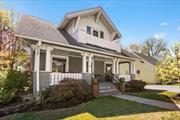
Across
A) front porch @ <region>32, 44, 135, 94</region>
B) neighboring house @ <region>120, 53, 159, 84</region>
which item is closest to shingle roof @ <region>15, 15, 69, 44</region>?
front porch @ <region>32, 44, 135, 94</region>

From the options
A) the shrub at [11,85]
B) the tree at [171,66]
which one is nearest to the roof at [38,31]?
the shrub at [11,85]

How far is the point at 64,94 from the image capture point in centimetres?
966

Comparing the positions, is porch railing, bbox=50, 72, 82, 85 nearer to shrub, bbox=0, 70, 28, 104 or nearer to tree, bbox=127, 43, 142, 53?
shrub, bbox=0, 70, 28, 104

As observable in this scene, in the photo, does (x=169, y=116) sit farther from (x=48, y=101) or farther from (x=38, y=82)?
(x=38, y=82)

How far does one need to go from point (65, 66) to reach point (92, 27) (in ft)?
17.4

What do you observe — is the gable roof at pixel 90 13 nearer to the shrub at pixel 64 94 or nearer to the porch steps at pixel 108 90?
the shrub at pixel 64 94

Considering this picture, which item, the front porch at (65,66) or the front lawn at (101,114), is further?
the front porch at (65,66)

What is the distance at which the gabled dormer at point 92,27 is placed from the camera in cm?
1461

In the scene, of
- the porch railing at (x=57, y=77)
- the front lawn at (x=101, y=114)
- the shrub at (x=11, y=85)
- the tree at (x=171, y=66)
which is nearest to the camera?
the front lawn at (x=101, y=114)

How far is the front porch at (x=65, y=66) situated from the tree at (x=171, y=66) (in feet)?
14.5

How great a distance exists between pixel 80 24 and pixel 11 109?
33.1ft

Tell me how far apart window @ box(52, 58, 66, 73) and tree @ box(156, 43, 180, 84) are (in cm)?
820

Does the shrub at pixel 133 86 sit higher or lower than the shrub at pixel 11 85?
lower

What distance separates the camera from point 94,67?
1758 centimetres
